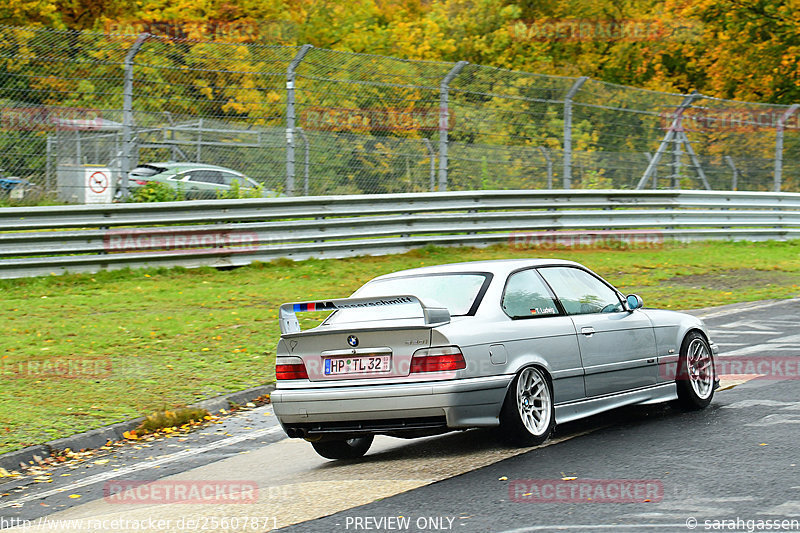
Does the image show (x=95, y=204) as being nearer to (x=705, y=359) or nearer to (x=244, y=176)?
(x=244, y=176)

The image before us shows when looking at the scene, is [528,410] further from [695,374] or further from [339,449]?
[695,374]

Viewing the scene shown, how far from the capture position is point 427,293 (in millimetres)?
7379

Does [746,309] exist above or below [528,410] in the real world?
below

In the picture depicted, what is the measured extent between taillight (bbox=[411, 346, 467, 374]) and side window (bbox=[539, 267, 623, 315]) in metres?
1.34

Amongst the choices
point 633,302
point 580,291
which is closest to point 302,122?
point 580,291

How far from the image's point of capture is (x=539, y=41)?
43656mm

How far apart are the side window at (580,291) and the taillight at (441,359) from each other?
52.9 inches

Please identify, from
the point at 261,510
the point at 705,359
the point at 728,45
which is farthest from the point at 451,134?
the point at 728,45

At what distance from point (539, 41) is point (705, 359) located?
36931 mm

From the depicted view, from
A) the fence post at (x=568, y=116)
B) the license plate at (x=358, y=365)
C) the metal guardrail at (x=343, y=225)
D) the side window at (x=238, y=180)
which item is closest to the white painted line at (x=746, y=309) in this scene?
the metal guardrail at (x=343, y=225)

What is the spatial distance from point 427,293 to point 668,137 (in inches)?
634

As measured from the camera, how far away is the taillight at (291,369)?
6957 millimetres

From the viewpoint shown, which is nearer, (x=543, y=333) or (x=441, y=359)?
(x=441, y=359)

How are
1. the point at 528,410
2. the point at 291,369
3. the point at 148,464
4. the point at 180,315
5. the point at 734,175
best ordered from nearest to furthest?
the point at 528,410 < the point at 291,369 < the point at 148,464 < the point at 180,315 < the point at 734,175
